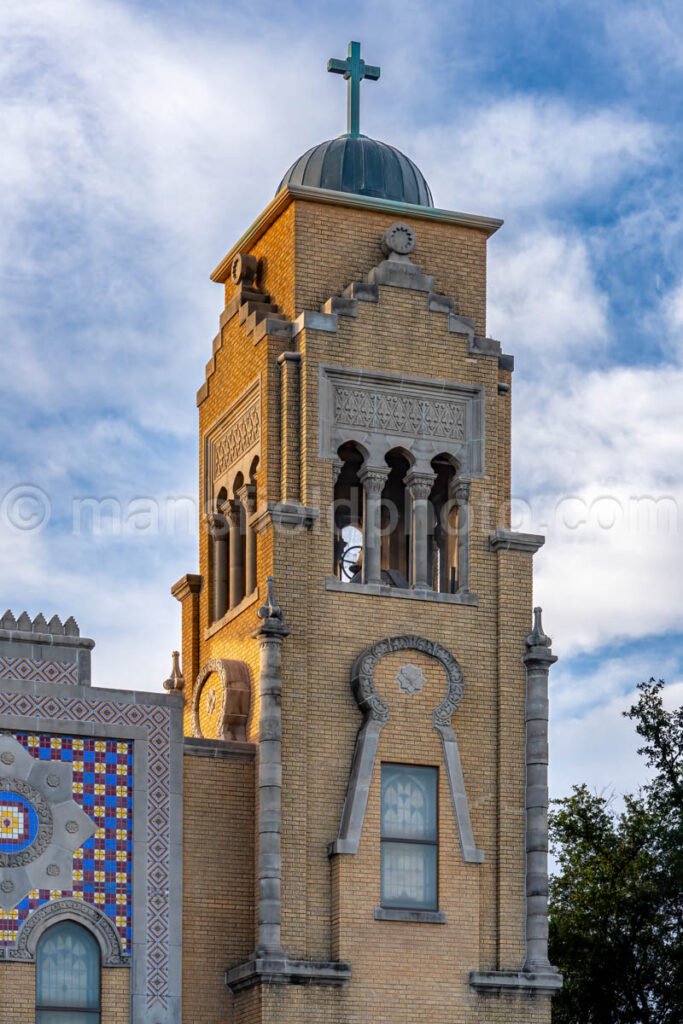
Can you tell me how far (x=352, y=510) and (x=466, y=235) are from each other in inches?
196

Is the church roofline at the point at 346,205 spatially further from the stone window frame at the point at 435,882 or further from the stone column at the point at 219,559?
the stone window frame at the point at 435,882

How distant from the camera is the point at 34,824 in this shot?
33.0 meters

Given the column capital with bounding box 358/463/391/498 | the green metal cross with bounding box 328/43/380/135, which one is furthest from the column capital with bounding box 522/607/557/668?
the green metal cross with bounding box 328/43/380/135

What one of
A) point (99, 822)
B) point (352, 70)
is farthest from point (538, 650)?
point (352, 70)

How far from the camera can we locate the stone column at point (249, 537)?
36.9m

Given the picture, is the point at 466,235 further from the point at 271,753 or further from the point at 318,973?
the point at 318,973

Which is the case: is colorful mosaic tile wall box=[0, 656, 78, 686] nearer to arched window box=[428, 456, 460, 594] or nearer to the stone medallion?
the stone medallion

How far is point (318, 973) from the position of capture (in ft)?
110

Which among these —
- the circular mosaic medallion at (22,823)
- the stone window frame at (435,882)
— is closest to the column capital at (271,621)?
the stone window frame at (435,882)

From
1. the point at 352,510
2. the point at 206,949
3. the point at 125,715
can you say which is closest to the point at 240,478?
the point at 352,510

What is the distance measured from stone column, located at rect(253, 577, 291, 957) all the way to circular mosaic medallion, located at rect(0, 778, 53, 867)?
125 inches

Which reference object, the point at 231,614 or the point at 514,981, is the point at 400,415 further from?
the point at 514,981

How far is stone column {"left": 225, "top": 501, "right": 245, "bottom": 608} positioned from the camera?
37.8 meters

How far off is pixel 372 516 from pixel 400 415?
5.56ft
